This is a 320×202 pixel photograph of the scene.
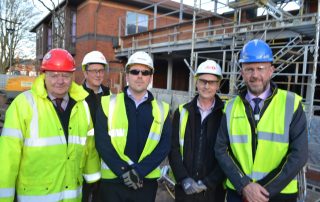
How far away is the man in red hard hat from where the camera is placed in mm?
2340

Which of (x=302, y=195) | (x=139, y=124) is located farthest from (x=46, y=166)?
(x=302, y=195)

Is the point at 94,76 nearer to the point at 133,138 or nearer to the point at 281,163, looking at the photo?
the point at 133,138

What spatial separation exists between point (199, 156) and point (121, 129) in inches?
34.5

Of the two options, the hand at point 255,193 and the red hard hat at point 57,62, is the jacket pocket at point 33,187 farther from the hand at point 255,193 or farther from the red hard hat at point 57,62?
the hand at point 255,193

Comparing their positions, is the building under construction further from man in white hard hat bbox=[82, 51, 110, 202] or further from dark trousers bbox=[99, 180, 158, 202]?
man in white hard hat bbox=[82, 51, 110, 202]

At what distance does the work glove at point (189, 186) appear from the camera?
2830 mm

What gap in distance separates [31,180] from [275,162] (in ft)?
7.22

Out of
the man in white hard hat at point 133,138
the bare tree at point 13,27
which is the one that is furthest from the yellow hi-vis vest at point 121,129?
the bare tree at point 13,27

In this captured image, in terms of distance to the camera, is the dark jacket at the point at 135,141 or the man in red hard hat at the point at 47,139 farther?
the dark jacket at the point at 135,141

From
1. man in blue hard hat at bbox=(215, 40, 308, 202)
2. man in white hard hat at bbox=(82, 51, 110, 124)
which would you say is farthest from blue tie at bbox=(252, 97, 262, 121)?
man in white hard hat at bbox=(82, 51, 110, 124)

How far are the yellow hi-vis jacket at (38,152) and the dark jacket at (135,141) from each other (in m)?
0.23

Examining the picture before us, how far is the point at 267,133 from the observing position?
2498 millimetres

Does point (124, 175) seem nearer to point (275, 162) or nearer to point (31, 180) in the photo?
point (31, 180)

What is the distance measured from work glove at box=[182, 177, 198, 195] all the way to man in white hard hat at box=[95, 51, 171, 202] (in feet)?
0.98
